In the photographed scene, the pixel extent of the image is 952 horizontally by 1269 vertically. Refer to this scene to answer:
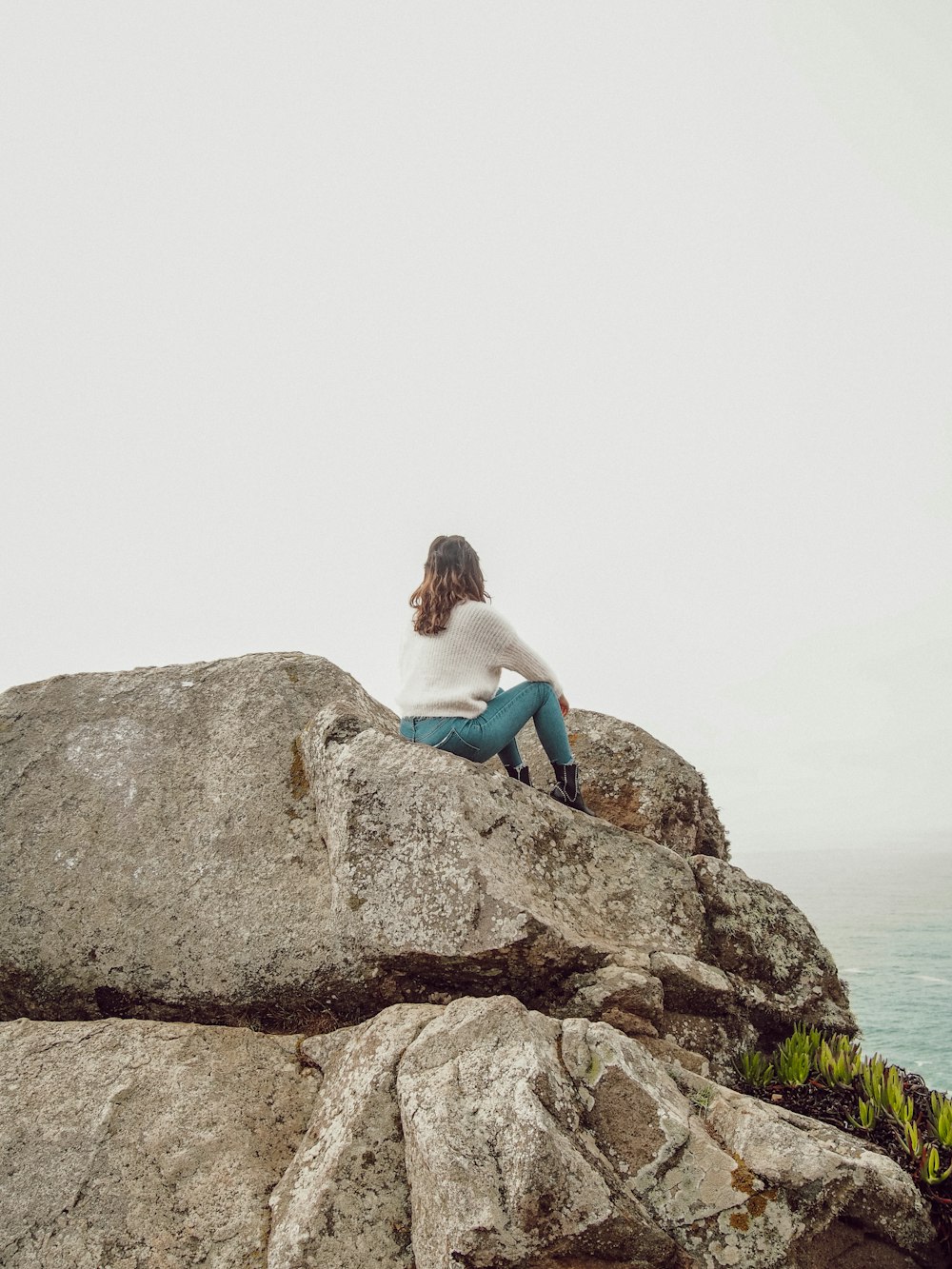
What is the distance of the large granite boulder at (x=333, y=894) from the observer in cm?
714

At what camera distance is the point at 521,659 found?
8.71 m

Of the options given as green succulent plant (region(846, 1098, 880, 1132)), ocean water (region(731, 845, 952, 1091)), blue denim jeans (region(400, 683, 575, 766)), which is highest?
blue denim jeans (region(400, 683, 575, 766))

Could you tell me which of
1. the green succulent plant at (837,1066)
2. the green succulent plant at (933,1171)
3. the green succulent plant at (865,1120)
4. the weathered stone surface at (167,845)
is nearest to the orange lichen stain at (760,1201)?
the green succulent plant at (933,1171)

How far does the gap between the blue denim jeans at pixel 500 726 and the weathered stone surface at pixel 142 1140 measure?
10.1 feet

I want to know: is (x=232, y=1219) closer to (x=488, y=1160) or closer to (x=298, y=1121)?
(x=298, y=1121)

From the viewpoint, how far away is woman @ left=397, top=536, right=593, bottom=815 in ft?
27.8

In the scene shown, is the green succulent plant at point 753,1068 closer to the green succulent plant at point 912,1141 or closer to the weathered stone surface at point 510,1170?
the green succulent plant at point 912,1141

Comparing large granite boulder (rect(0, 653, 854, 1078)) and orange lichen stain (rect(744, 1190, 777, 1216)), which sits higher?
large granite boulder (rect(0, 653, 854, 1078))

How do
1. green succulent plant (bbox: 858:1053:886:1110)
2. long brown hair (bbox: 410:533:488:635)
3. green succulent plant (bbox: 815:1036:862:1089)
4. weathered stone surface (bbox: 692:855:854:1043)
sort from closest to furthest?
green succulent plant (bbox: 858:1053:886:1110) → green succulent plant (bbox: 815:1036:862:1089) → weathered stone surface (bbox: 692:855:854:1043) → long brown hair (bbox: 410:533:488:635)

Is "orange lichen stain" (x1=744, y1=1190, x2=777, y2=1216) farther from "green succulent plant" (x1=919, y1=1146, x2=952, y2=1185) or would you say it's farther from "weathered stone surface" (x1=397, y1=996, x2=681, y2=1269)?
"green succulent plant" (x1=919, y1=1146, x2=952, y2=1185)

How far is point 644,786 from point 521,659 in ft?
9.35

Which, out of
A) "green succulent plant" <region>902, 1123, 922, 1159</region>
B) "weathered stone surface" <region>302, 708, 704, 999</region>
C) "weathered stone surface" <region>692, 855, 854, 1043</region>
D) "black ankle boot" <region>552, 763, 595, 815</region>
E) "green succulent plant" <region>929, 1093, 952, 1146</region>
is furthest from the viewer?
"black ankle boot" <region>552, 763, 595, 815</region>

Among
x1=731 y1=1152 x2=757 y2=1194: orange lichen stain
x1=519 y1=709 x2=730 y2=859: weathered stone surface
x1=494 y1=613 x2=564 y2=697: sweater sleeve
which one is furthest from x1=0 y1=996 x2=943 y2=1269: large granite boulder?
x1=519 y1=709 x2=730 y2=859: weathered stone surface

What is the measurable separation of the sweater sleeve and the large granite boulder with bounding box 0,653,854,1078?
1.11 meters
